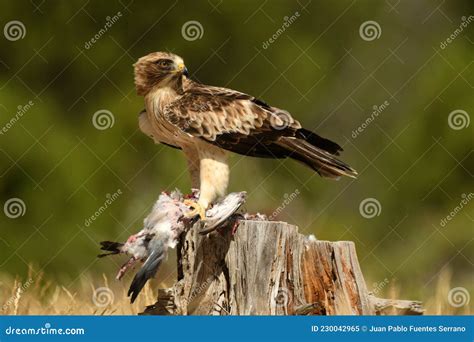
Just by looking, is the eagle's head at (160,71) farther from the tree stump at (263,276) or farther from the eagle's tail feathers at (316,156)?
the tree stump at (263,276)

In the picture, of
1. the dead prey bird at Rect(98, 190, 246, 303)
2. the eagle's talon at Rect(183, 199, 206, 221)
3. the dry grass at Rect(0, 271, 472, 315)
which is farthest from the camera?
the dry grass at Rect(0, 271, 472, 315)

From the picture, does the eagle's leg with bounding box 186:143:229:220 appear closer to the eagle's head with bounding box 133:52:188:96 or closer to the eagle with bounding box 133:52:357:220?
the eagle with bounding box 133:52:357:220

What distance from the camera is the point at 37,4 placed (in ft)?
29.4

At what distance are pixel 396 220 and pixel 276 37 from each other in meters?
2.28

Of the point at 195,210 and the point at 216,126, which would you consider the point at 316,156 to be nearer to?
the point at 216,126

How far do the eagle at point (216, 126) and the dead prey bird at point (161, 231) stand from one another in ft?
0.75

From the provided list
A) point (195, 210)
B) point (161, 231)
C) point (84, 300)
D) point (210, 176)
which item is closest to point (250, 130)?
point (210, 176)

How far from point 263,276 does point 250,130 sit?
812 millimetres

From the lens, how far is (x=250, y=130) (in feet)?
14.6

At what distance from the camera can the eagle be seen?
441cm

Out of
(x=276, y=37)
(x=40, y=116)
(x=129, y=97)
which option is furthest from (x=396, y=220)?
(x=40, y=116)

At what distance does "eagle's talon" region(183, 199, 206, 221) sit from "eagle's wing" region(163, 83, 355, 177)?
385mm

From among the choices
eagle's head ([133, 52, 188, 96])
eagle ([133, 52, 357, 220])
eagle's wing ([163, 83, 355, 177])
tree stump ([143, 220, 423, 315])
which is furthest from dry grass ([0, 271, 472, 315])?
eagle's head ([133, 52, 188, 96])

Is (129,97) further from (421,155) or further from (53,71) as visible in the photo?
(421,155)
